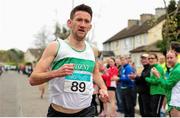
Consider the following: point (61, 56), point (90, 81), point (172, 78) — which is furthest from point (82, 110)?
point (172, 78)

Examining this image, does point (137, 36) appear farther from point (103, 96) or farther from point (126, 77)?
point (103, 96)

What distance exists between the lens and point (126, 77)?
1136 cm

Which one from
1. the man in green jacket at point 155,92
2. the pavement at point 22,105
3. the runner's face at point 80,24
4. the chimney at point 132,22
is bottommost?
the pavement at point 22,105

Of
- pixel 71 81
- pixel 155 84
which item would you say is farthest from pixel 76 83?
pixel 155 84

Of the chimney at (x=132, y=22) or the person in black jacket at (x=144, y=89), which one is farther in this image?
the chimney at (x=132, y=22)

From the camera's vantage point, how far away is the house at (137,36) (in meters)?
65.7

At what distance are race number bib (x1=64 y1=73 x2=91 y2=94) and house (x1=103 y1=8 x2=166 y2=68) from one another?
5480cm

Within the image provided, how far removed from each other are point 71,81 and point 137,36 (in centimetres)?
6787

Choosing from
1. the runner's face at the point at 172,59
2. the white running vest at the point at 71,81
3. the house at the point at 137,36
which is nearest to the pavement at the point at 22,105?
the runner's face at the point at 172,59

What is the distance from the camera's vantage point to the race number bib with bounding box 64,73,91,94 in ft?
15.0

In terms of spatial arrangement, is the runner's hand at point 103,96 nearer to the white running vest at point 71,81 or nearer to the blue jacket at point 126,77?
the white running vest at point 71,81

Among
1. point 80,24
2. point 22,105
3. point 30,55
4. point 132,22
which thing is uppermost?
point 132,22

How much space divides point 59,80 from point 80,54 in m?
0.33

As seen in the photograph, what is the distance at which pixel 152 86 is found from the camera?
9852mm
